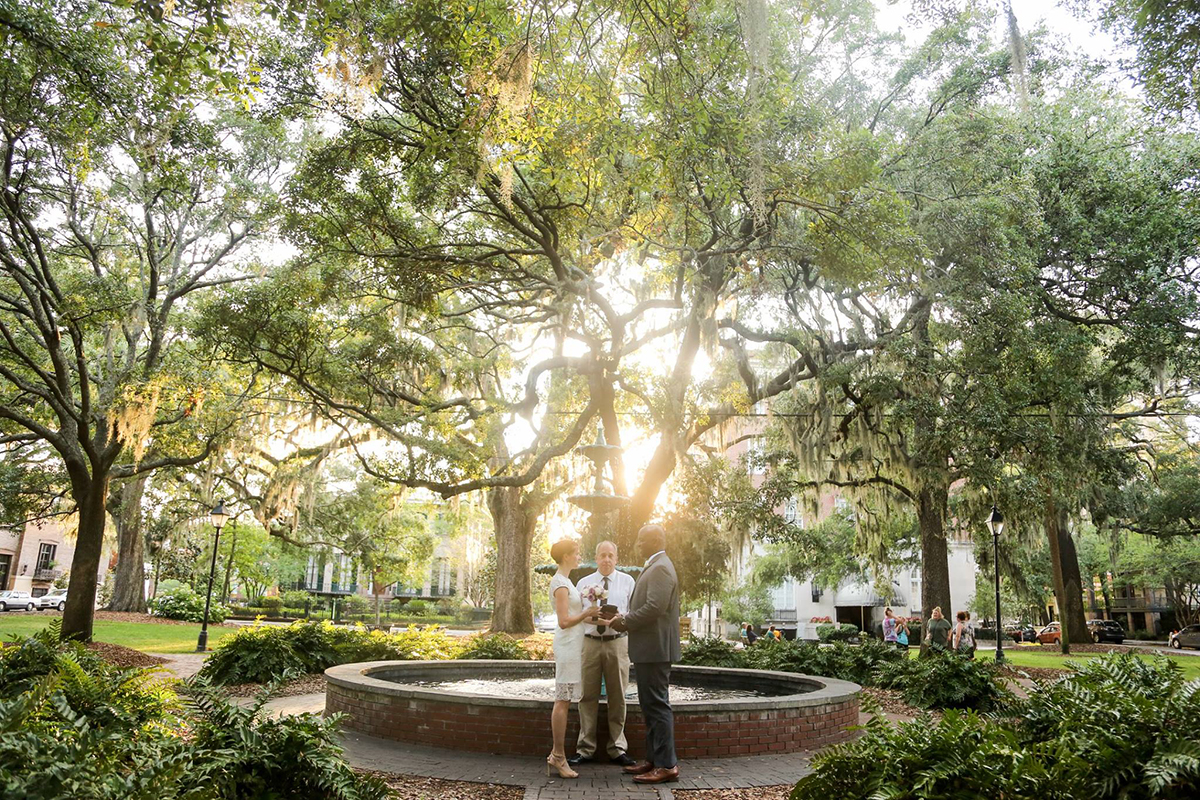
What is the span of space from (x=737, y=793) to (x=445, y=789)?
2.06m

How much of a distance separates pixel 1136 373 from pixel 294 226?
17.7m

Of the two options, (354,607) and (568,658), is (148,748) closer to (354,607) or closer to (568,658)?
(568,658)

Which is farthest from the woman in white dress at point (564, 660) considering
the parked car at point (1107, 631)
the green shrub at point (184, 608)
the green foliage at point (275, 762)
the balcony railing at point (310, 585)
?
the balcony railing at point (310, 585)

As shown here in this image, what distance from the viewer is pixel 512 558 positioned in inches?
938

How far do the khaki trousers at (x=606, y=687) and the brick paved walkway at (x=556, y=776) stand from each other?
18cm

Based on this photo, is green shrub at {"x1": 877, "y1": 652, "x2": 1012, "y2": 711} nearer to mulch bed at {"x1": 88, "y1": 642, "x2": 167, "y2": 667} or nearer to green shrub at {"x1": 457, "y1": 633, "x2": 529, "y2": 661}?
green shrub at {"x1": 457, "y1": 633, "x2": 529, "y2": 661}

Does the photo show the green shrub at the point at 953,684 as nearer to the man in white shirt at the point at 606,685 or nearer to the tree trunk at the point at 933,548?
the man in white shirt at the point at 606,685

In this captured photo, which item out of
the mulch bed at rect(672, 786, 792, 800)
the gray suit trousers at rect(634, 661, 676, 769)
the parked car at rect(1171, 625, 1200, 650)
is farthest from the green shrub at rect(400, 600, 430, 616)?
the mulch bed at rect(672, 786, 792, 800)

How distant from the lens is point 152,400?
14039mm

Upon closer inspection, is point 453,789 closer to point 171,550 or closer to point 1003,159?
point 1003,159

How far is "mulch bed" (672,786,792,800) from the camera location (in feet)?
18.1

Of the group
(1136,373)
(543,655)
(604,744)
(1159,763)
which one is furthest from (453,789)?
(1136,373)

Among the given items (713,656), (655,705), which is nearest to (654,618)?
(655,705)

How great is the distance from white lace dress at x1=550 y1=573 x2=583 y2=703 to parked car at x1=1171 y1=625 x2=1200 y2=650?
41345mm
